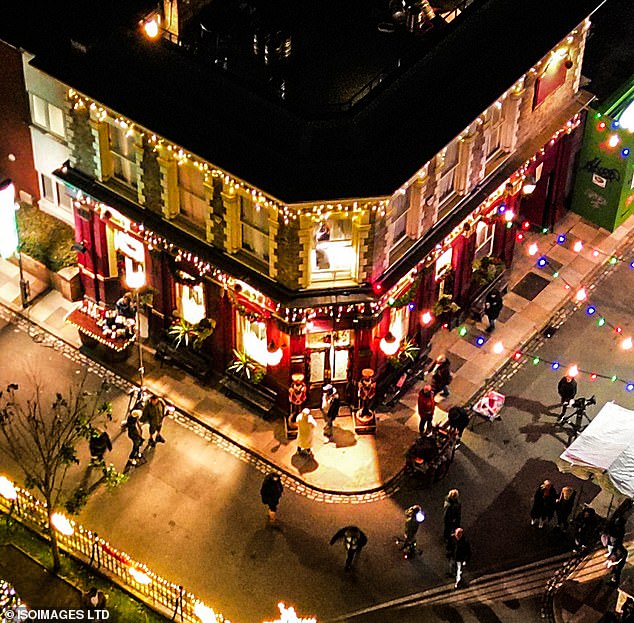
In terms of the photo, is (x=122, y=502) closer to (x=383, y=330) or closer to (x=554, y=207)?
(x=383, y=330)

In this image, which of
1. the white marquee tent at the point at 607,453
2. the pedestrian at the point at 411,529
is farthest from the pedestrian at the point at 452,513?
the white marquee tent at the point at 607,453

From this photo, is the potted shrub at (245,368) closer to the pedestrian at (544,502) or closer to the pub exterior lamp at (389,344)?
the pub exterior lamp at (389,344)

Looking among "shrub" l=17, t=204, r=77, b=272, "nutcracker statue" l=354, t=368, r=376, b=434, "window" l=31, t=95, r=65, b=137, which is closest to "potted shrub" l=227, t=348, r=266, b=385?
"nutcracker statue" l=354, t=368, r=376, b=434

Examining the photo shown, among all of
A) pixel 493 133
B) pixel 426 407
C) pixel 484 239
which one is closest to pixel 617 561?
pixel 426 407

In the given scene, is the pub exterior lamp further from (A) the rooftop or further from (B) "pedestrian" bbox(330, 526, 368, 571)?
(B) "pedestrian" bbox(330, 526, 368, 571)

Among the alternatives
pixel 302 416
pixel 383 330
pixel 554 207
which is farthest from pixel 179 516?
pixel 554 207
